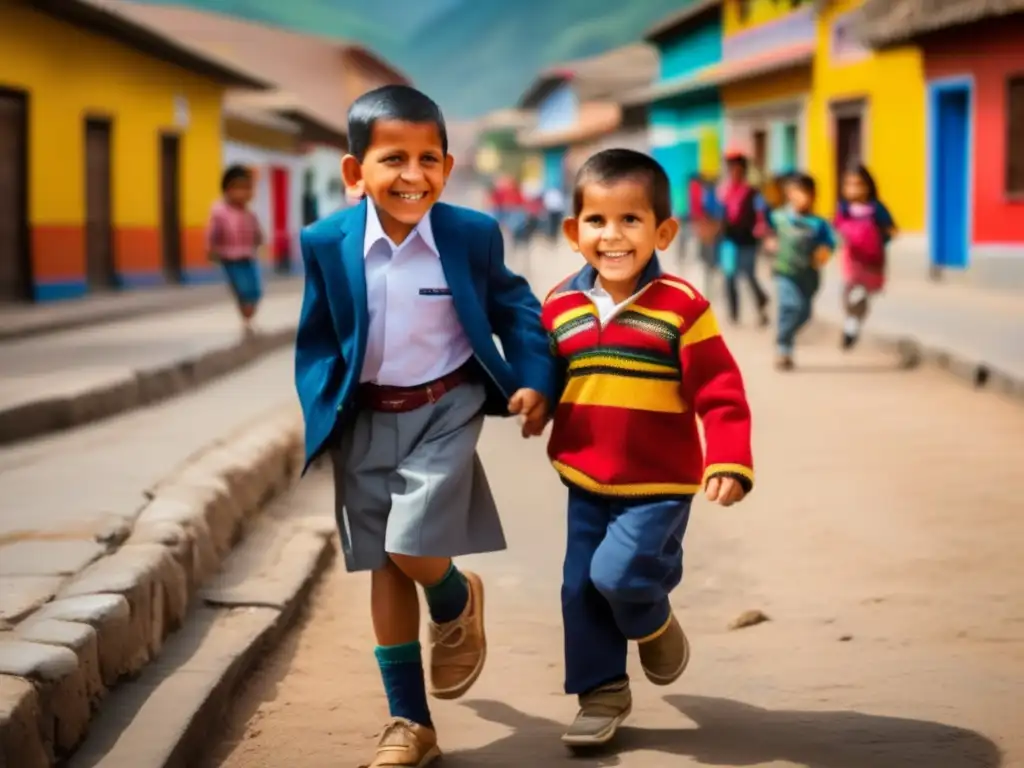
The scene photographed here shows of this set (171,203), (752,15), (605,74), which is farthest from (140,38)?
(605,74)

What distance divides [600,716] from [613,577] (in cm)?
34

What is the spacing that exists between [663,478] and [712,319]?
0.37 m

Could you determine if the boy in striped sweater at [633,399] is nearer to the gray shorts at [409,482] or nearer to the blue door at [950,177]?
the gray shorts at [409,482]

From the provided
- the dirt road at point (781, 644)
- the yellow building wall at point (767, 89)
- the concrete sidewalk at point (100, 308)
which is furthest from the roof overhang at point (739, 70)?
the dirt road at point (781, 644)

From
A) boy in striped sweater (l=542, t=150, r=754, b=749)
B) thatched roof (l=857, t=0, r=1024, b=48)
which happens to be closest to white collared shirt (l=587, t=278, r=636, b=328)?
boy in striped sweater (l=542, t=150, r=754, b=749)

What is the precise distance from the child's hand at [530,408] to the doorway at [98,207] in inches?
813

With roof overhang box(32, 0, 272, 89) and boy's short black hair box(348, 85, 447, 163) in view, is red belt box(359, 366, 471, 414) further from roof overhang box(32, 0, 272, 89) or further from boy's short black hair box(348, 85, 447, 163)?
roof overhang box(32, 0, 272, 89)

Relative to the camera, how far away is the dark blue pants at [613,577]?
4039 mm

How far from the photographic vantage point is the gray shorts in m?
3.95

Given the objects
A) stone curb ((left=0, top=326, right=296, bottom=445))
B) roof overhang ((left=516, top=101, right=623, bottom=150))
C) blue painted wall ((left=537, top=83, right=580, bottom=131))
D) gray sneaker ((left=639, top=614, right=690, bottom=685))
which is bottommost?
gray sneaker ((left=639, top=614, right=690, bottom=685))

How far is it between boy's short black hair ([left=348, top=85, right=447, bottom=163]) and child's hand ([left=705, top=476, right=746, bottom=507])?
3.12 ft

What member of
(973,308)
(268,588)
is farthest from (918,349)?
(268,588)

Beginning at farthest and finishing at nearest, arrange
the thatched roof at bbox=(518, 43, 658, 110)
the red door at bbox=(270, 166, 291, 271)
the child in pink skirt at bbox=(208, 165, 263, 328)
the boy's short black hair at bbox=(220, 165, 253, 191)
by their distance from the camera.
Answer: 1. the thatched roof at bbox=(518, 43, 658, 110)
2. the red door at bbox=(270, 166, 291, 271)
3. the child in pink skirt at bbox=(208, 165, 263, 328)
4. the boy's short black hair at bbox=(220, 165, 253, 191)

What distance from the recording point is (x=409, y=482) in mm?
3982
